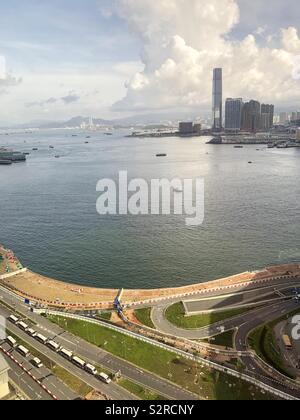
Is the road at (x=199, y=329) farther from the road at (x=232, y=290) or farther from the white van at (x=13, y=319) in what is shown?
the white van at (x=13, y=319)

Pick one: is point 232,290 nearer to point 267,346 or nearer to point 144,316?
point 267,346

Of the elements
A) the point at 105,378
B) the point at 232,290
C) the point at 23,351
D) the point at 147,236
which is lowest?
the point at 105,378

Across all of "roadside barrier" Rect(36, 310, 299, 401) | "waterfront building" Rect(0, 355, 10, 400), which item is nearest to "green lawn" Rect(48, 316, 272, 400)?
"roadside barrier" Rect(36, 310, 299, 401)

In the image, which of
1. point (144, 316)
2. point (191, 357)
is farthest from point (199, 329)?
point (144, 316)

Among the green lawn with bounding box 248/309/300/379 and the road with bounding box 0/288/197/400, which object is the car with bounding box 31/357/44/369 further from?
the green lawn with bounding box 248/309/300/379
